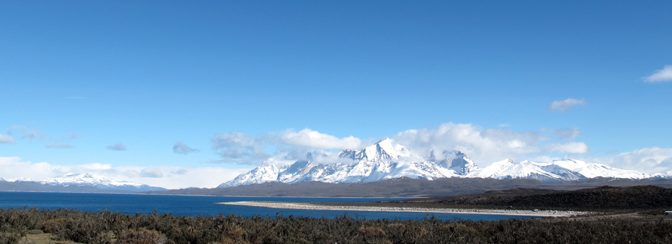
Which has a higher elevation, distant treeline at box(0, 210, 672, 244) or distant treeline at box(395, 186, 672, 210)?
distant treeline at box(395, 186, 672, 210)

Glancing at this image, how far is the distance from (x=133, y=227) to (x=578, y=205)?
108 meters

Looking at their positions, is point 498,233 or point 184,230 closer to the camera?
point 184,230

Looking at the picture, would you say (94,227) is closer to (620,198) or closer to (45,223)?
(45,223)

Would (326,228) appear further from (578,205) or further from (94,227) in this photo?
(578,205)

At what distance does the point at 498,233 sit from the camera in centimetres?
2858

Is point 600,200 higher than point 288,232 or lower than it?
higher

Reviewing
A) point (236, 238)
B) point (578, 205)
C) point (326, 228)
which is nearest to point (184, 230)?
point (236, 238)

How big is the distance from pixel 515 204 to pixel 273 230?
367 ft

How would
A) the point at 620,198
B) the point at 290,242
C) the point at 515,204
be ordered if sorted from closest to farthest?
the point at 290,242 < the point at 620,198 < the point at 515,204

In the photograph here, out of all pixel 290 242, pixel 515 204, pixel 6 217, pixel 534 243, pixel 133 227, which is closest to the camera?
pixel 290 242

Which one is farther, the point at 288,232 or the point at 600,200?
the point at 600,200

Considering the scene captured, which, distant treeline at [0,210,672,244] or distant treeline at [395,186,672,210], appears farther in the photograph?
distant treeline at [395,186,672,210]

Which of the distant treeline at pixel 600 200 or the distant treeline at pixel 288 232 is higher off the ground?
the distant treeline at pixel 600 200

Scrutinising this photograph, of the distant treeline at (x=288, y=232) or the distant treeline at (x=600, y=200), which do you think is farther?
the distant treeline at (x=600, y=200)
